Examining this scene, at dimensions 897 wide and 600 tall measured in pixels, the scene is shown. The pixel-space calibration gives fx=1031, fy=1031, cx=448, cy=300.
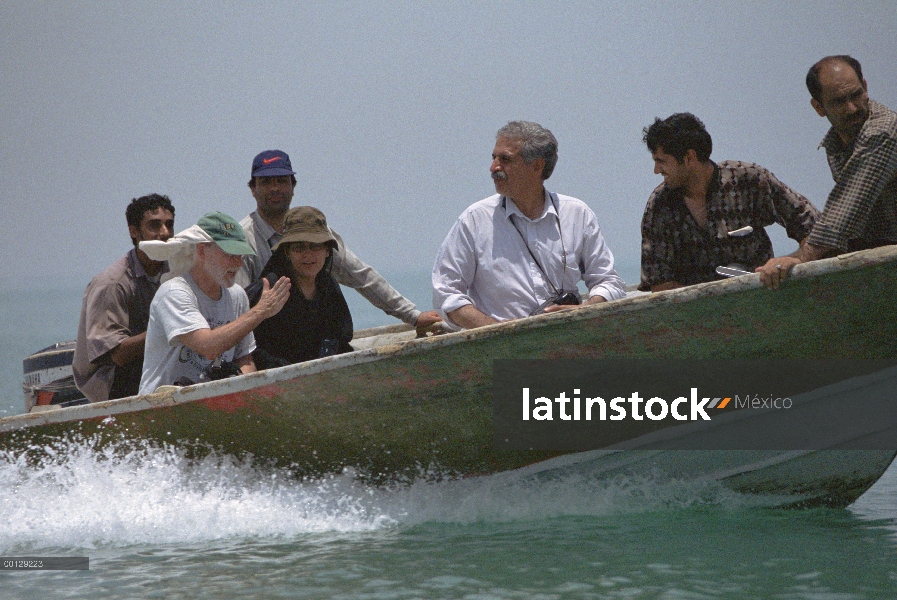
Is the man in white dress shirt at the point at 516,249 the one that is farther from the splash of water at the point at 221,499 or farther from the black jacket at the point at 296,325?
the splash of water at the point at 221,499

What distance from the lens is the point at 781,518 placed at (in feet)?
Result: 12.4

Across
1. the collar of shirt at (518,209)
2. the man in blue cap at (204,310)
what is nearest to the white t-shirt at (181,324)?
the man in blue cap at (204,310)

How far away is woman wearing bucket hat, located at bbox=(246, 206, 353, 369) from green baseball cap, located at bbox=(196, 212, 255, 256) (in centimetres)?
27

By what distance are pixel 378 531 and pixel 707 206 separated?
5.58 ft

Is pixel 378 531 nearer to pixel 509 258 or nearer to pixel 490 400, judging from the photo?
pixel 490 400

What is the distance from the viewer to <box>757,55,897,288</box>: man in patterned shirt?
3.34 meters

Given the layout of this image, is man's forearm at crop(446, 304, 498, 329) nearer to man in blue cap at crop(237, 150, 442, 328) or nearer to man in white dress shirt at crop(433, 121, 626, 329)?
man in white dress shirt at crop(433, 121, 626, 329)

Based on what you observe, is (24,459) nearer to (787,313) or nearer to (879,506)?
(787,313)

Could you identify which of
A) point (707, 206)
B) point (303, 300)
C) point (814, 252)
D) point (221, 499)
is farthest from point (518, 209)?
point (221, 499)

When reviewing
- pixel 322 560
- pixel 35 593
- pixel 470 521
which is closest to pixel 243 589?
pixel 322 560

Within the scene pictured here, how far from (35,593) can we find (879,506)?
3.24 meters

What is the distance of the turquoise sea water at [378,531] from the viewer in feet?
10.2

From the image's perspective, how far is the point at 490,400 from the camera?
353 cm

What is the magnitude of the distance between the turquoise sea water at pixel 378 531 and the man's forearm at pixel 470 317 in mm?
577
